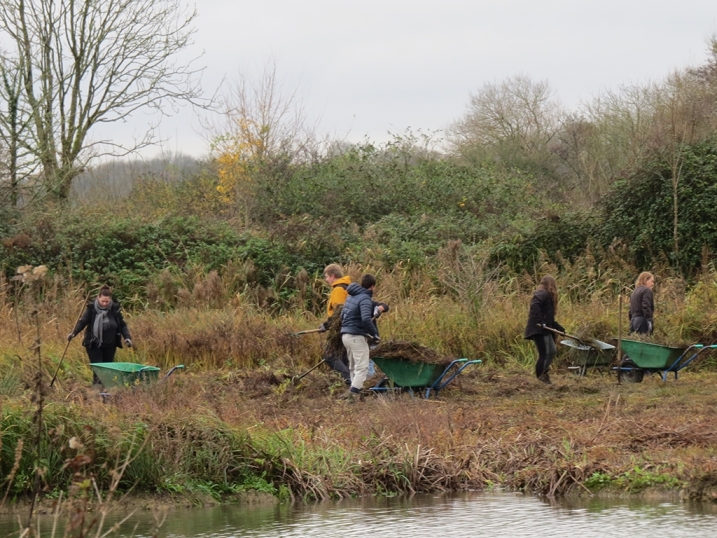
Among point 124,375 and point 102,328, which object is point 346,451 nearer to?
point 124,375

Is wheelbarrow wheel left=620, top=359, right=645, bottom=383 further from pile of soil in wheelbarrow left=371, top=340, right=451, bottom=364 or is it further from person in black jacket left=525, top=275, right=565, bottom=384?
pile of soil in wheelbarrow left=371, top=340, right=451, bottom=364

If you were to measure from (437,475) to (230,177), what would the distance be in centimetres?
2189

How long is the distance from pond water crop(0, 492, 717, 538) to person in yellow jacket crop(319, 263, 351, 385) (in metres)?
5.30

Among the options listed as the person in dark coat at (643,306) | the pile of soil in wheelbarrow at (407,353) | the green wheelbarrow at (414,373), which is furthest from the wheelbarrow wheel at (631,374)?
the pile of soil in wheelbarrow at (407,353)

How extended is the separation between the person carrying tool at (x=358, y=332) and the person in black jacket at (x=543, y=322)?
246cm

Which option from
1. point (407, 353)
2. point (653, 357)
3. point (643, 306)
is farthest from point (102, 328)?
point (643, 306)

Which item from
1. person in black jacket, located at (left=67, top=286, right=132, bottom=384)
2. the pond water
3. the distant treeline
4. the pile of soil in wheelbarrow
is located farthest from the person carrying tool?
the distant treeline

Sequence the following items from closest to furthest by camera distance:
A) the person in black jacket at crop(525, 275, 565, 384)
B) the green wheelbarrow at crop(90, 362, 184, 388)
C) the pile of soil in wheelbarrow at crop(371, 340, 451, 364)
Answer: the green wheelbarrow at crop(90, 362, 184, 388), the pile of soil in wheelbarrow at crop(371, 340, 451, 364), the person in black jacket at crop(525, 275, 565, 384)

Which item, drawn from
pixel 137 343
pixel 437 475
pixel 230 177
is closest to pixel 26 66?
pixel 230 177

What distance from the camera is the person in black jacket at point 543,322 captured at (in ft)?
46.9

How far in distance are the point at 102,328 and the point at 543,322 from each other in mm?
6014

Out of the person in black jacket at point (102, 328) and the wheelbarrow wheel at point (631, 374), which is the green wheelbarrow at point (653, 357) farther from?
the person in black jacket at point (102, 328)

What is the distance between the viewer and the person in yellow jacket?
13922 mm

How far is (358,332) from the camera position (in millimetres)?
13070
